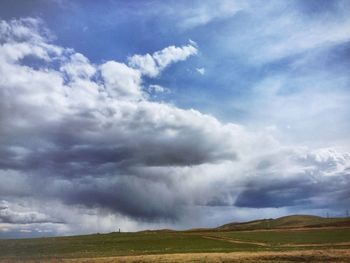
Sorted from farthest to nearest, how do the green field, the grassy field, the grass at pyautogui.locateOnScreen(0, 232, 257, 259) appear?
the green field
the grass at pyautogui.locateOnScreen(0, 232, 257, 259)
the grassy field

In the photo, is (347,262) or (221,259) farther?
(221,259)

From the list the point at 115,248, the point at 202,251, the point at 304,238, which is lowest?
the point at 202,251

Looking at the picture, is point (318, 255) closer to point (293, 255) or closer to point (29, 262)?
point (293, 255)

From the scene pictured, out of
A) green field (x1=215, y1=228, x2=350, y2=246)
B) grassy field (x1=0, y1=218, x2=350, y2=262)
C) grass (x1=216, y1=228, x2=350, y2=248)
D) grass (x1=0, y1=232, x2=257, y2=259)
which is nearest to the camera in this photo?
grassy field (x1=0, y1=218, x2=350, y2=262)

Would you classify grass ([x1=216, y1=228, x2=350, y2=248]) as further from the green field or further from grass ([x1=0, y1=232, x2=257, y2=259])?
grass ([x1=0, y1=232, x2=257, y2=259])

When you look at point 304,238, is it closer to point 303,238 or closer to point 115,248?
point 303,238

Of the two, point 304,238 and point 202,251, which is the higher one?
point 304,238

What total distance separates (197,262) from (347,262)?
20.0m

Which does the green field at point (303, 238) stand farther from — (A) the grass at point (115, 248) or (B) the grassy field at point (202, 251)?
(A) the grass at point (115, 248)

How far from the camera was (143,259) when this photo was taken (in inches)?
2704

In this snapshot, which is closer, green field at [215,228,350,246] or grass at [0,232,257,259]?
grass at [0,232,257,259]

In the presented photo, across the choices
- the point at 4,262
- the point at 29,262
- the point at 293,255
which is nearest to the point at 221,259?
the point at 293,255

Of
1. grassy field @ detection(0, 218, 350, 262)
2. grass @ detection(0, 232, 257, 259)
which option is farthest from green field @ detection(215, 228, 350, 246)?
grass @ detection(0, 232, 257, 259)

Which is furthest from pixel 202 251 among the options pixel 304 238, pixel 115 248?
pixel 304 238
